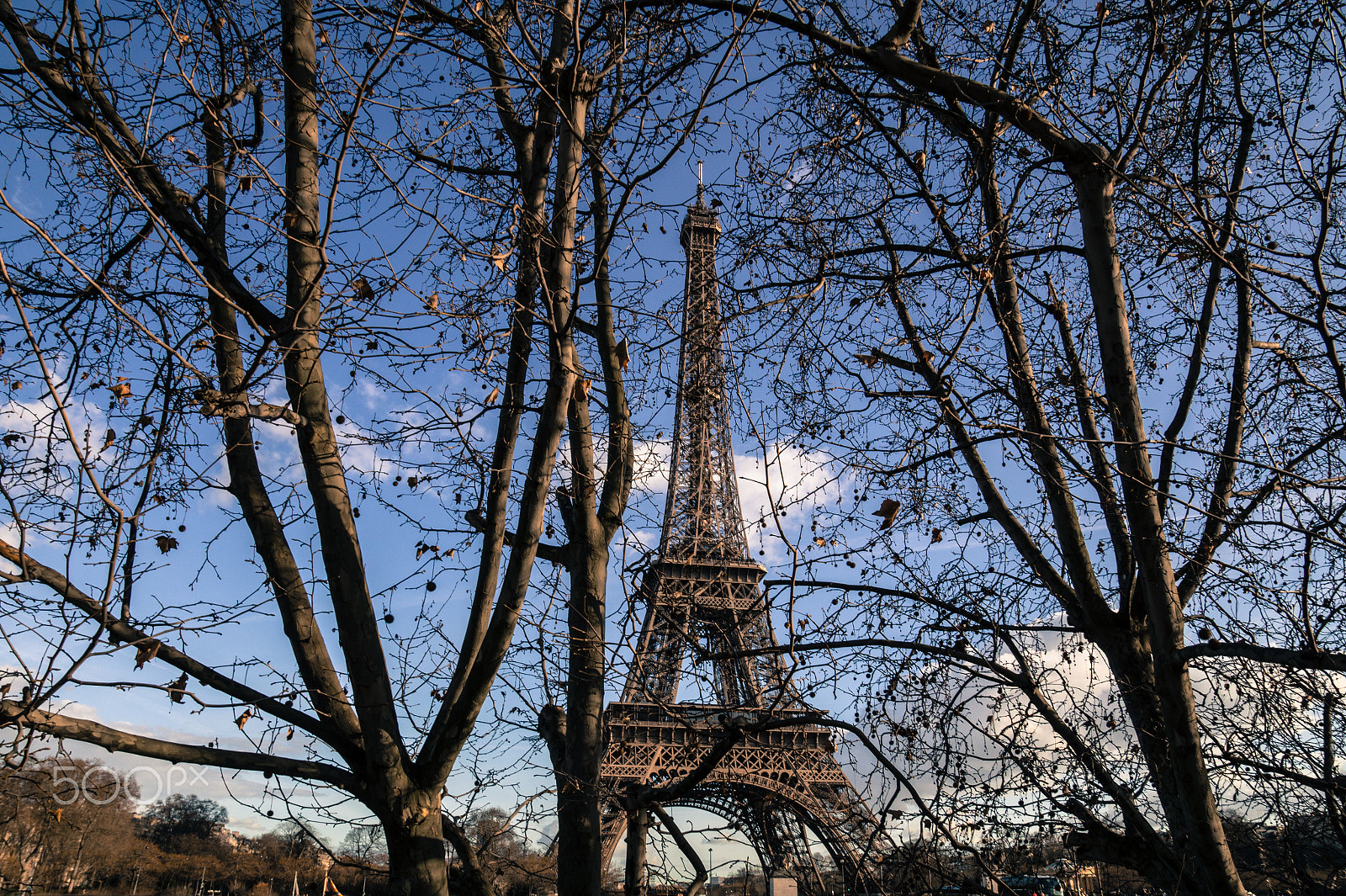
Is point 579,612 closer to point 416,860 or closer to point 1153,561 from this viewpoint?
point 416,860

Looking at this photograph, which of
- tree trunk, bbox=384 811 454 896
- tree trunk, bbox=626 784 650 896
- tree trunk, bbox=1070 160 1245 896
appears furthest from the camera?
tree trunk, bbox=626 784 650 896

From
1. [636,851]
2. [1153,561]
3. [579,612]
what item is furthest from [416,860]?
[1153,561]

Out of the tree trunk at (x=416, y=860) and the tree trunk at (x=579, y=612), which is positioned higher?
the tree trunk at (x=579, y=612)

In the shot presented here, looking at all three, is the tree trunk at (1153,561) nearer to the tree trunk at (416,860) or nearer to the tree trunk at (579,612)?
the tree trunk at (579,612)

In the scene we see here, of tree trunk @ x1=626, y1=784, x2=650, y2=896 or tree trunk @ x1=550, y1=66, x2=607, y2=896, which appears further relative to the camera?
tree trunk @ x1=626, y1=784, x2=650, y2=896

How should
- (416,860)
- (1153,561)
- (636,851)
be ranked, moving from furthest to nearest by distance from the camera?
(636,851) → (1153,561) → (416,860)

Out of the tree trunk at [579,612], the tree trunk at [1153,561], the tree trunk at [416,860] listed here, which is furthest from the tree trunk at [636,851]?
the tree trunk at [1153,561]

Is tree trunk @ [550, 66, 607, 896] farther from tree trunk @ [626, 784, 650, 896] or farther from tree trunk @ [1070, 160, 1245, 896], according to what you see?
tree trunk @ [1070, 160, 1245, 896]

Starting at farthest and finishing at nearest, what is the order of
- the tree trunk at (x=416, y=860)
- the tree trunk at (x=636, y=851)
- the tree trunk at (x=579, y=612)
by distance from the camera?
the tree trunk at (x=636, y=851)
the tree trunk at (x=579, y=612)
the tree trunk at (x=416, y=860)

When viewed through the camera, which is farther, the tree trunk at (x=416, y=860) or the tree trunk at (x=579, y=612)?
the tree trunk at (x=579, y=612)

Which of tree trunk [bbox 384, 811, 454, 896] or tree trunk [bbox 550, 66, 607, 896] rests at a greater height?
tree trunk [bbox 550, 66, 607, 896]

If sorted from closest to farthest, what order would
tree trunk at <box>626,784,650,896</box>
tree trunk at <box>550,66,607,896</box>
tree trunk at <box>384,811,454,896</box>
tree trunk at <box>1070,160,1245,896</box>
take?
tree trunk at <box>384,811,454,896</box>, tree trunk at <box>1070,160,1245,896</box>, tree trunk at <box>550,66,607,896</box>, tree trunk at <box>626,784,650,896</box>

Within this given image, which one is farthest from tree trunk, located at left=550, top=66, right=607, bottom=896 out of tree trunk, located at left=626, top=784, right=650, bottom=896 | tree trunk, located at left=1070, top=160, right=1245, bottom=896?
tree trunk, located at left=1070, top=160, right=1245, bottom=896

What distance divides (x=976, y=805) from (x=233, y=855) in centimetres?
5663
